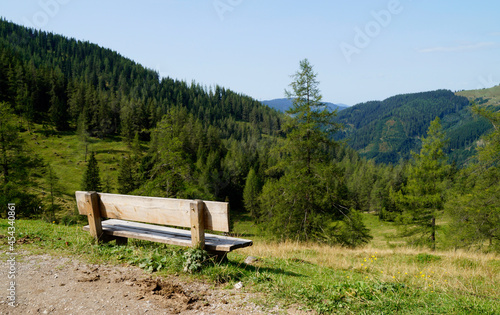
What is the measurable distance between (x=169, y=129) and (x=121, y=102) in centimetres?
9910

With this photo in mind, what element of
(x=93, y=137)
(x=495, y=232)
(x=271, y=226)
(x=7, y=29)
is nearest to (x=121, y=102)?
(x=93, y=137)

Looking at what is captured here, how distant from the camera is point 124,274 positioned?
520 centimetres

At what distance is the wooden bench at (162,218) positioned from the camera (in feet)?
17.0

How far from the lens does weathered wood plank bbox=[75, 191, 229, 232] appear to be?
5098mm

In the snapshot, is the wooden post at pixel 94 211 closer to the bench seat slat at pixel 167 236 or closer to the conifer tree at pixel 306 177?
the bench seat slat at pixel 167 236

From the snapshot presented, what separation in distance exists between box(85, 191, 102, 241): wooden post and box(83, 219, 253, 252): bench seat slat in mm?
185

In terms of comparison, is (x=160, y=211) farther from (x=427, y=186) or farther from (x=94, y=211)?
(x=427, y=186)

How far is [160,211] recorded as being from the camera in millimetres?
5562

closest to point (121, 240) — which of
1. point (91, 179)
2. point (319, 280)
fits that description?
point (319, 280)

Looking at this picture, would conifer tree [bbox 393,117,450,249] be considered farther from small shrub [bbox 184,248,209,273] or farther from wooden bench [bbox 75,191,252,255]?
small shrub [bbox 184,248,209,273]

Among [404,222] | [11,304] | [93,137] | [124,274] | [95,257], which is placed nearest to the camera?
[11,304]

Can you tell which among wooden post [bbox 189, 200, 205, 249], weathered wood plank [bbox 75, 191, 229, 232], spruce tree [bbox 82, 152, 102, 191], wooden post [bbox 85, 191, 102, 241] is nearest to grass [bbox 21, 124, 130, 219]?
spruce tree [bbox 82, 152, 102, 191]

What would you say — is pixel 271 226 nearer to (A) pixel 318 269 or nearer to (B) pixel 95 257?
(A) pixel 318 269

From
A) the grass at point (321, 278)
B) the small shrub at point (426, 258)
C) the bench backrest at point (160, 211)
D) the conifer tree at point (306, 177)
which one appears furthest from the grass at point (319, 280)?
the conifer tree at point (306, 177)
